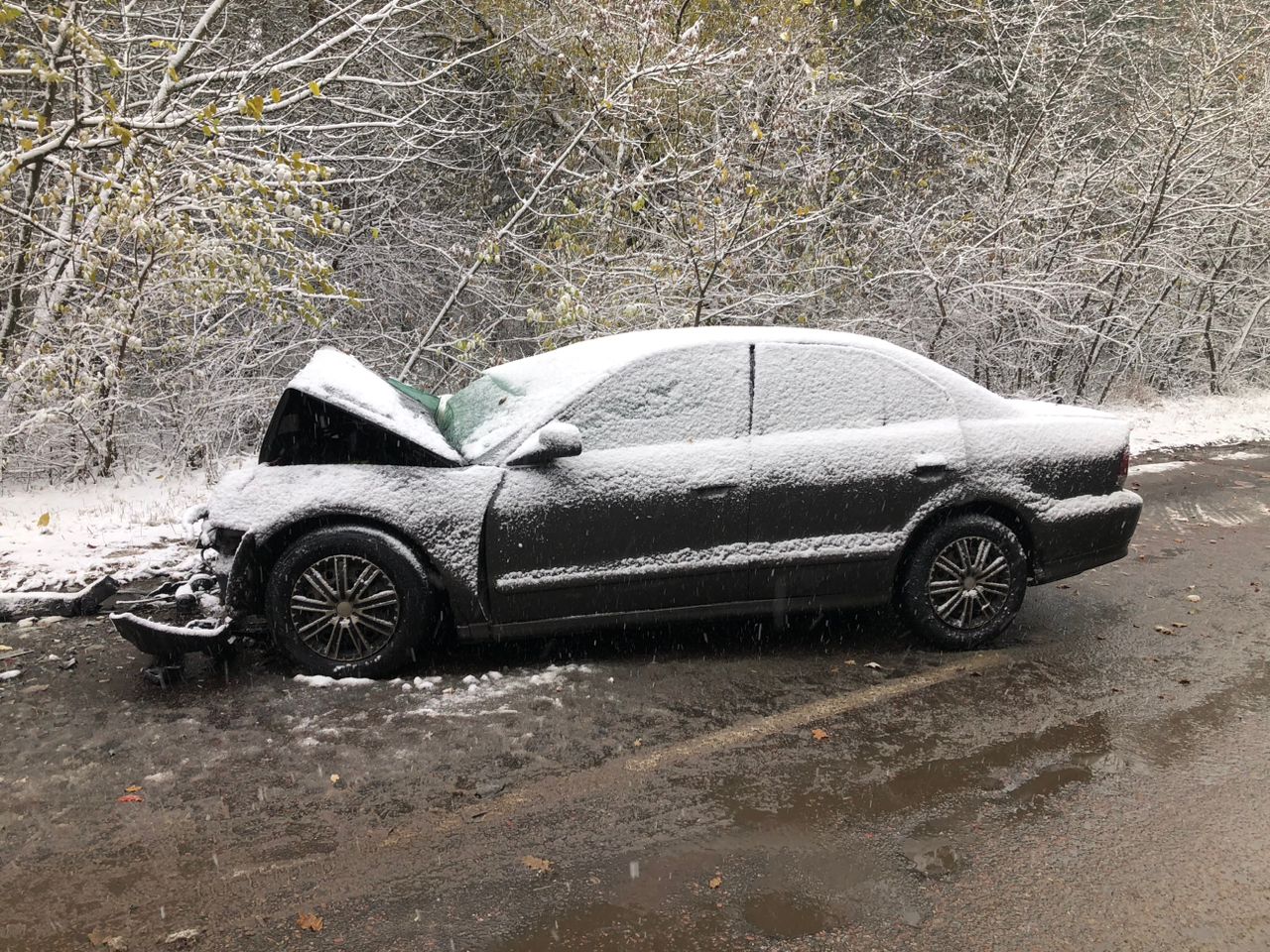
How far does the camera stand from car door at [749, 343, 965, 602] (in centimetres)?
491

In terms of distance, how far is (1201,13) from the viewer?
52.8 ft

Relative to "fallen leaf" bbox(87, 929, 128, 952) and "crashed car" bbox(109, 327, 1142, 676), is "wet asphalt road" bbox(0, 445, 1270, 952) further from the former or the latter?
"crashed car" bbox(109, 327, 1142, 676)

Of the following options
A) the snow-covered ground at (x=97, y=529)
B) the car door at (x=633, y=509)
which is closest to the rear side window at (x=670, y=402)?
the car door at (x=633, y=509)

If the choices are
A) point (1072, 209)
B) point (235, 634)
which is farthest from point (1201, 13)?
point (235, 634)

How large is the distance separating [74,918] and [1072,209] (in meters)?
14.9

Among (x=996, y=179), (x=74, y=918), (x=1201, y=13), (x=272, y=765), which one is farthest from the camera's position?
(x=1201, y=13)

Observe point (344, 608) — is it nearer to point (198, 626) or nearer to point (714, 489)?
point (198, 626)

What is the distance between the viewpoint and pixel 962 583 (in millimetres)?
5094

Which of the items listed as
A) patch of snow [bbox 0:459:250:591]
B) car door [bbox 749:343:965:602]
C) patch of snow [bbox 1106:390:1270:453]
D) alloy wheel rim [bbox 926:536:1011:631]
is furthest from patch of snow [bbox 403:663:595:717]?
patch of snow [bbox 1106:390:1270:453]

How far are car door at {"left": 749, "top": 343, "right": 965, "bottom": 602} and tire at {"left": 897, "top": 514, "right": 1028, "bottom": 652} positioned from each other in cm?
16

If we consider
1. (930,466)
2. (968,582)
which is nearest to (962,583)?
(968,582)

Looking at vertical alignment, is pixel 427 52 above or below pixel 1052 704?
above

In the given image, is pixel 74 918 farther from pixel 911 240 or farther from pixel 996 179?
pixel 996 179

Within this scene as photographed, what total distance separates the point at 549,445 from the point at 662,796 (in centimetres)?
170
